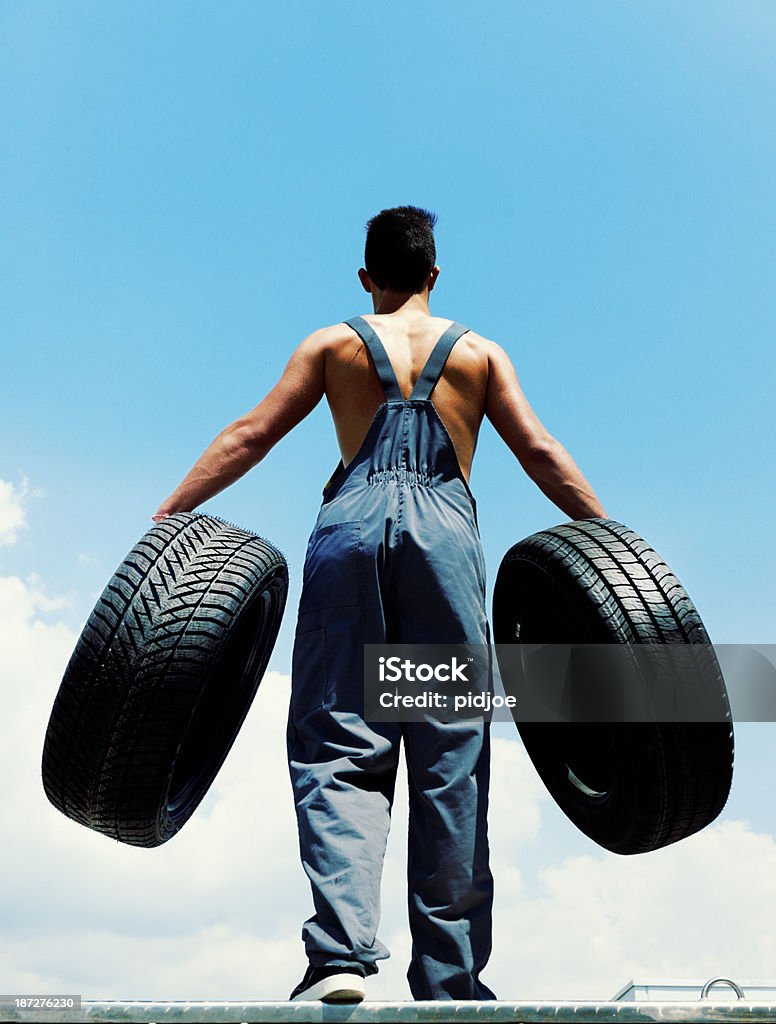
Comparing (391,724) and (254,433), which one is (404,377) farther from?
(391,724)

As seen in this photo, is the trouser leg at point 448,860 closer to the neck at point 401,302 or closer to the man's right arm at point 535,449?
the man's right arm at point 535,449

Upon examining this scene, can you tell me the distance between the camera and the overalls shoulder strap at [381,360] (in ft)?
11.4

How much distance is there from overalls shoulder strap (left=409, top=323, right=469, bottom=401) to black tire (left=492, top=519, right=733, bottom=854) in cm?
64

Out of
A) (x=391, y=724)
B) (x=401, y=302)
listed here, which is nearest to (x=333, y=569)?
(x=391, y=724)

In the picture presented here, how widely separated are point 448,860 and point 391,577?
859 mm

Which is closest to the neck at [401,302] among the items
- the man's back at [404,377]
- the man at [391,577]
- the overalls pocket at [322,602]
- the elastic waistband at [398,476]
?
the man at [391,577]

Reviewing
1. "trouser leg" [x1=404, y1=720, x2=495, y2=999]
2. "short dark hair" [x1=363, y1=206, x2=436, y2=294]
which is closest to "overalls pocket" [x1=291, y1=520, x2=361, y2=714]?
"trouser leg" [x1=404, y1=720, x2=495, y2=999]

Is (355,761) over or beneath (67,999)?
over

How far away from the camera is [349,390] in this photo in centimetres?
359

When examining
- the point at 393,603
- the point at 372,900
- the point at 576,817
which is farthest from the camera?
the point at 576,817

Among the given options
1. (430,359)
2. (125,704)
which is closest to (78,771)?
(125,704)

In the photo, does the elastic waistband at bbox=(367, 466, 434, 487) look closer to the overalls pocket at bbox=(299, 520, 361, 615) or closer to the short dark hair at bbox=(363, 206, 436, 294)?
the overalls pocket at bbox=(299, 520, 361, 615)

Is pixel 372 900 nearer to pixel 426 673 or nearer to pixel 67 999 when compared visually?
pixel 426 673

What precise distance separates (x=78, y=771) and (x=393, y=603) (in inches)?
42.9
